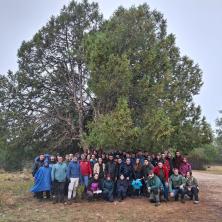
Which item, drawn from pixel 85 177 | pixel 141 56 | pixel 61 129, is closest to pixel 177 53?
pixel 141 56

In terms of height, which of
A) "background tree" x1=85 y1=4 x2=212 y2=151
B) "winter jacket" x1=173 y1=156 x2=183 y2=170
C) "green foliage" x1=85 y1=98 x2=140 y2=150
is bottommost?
"winter jacket" x1=173 y1=156 x2=183 y2=170

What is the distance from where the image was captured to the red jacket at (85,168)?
1717 centimetres

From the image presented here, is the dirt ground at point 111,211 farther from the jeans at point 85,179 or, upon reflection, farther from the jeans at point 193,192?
the jeans at point 85,179

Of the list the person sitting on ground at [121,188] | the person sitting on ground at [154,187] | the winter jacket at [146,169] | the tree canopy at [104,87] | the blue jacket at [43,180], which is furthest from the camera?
the tree canopy at [104,87]

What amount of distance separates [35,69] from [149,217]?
16571 mm

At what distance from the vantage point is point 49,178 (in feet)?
56.8

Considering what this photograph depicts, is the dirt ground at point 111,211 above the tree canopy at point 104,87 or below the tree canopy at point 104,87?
below

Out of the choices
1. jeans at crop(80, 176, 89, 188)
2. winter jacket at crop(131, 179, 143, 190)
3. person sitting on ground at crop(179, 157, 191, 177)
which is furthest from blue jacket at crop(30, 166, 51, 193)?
person sitting on ground at crop(179, 157, 191, 177)

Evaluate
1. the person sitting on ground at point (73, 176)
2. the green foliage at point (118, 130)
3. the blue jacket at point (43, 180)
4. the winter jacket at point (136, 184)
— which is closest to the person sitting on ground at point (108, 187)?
the winter jacket at point (136, 184)

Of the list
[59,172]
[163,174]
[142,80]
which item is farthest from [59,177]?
[142,80]

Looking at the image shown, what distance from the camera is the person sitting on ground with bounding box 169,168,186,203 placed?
16906 millimetres

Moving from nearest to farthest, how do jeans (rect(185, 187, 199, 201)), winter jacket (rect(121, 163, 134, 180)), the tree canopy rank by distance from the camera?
jeans (rect(185, 187, 199, 201)) → winter jacket (rect(121, 163, 134, 180)) → the tree canopy

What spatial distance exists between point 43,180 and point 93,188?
1.98 metres

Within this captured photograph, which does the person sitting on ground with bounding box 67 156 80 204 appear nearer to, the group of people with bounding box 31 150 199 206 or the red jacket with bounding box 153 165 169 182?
the group of people with bounding box 31 150 199 206
